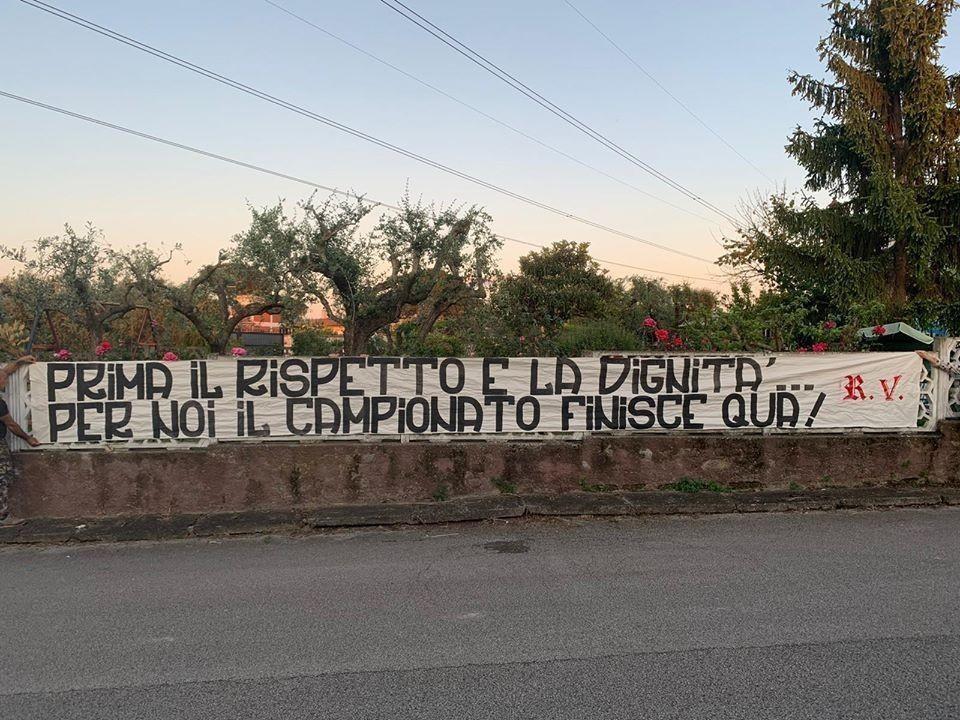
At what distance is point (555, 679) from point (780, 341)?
8848 millimetres

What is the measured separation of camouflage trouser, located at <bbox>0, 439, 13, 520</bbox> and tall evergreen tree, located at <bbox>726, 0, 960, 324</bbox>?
14.2 m

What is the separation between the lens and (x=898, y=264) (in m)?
14.5

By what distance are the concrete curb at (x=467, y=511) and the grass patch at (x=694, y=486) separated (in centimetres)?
12

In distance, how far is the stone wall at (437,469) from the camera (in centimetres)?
772

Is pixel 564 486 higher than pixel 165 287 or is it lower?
lower

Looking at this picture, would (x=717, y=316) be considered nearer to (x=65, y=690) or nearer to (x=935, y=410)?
(x=935, y=410)

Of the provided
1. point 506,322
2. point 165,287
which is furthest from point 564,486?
point 165,287

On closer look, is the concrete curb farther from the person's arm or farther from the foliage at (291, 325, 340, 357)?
the foliage at (291, 325, 340, 357)

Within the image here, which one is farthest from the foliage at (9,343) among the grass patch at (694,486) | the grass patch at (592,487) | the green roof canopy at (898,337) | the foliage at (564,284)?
the foliage at (564,284)

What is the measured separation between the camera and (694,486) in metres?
8.51

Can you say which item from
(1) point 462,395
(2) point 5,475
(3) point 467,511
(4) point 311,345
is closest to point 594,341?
(1) point 462,395

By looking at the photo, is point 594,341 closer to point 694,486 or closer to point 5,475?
point 694,486

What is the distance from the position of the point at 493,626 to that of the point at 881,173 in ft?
42.5

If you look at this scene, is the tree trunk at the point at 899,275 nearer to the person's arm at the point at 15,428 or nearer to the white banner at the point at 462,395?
the white banner at the point at 462,395
